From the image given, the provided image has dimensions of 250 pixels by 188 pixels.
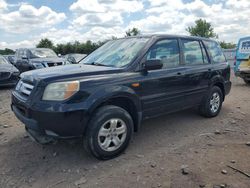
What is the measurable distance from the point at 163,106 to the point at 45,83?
2068 mm

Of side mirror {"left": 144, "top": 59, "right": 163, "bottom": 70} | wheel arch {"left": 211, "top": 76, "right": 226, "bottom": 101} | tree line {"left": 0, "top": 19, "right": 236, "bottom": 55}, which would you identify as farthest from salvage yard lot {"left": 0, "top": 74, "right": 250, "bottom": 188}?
tree line {"left": 0, "top": 19, "right": 236, "bottom": 55}

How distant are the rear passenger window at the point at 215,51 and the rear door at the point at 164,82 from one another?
1.20 m

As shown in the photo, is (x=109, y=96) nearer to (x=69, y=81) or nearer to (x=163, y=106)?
(x=69, y=81)

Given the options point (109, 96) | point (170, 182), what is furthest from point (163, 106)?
point (170, 182)

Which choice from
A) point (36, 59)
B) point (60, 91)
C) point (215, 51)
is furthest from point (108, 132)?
point (36, 59)

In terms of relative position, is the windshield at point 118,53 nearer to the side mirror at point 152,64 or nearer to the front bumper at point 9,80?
the side mirror at point 152,64

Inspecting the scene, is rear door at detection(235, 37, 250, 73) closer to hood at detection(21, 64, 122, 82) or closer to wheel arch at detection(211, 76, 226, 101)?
wheel arch at detection(211, 76, 226, 101)

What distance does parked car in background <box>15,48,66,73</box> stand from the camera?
12805 mm

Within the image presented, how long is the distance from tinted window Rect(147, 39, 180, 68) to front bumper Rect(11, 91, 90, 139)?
1.61 meters

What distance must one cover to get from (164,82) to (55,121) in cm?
199

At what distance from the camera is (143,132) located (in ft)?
16.5

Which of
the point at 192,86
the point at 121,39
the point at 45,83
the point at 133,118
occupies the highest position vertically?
the point at 121,39

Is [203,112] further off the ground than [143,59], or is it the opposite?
[143,59]

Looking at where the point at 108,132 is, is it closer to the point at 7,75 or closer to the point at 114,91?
the point at 114,91
